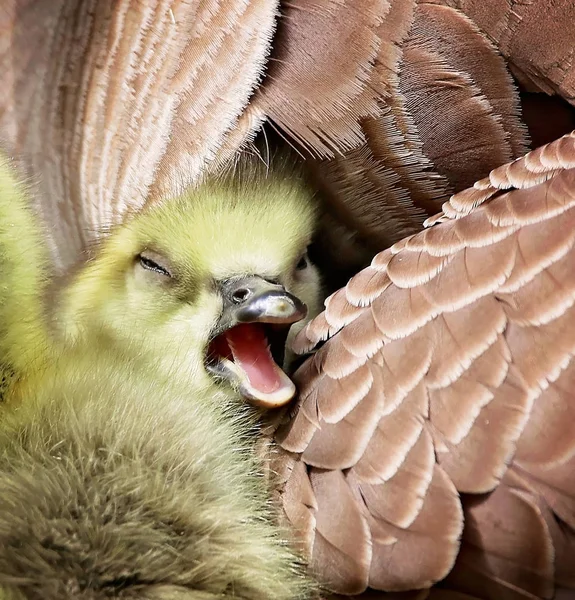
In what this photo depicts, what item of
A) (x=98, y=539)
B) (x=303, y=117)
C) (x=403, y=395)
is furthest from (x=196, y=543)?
(x=303, y=117)

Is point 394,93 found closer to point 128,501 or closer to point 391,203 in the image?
point 391,203

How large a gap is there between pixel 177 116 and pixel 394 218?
210mm

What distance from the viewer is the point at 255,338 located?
78 centimetres

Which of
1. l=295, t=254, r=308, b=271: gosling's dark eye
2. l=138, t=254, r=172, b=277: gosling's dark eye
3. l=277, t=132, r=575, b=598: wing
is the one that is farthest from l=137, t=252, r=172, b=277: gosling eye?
l=277, t=132, r=575, b=598: wing

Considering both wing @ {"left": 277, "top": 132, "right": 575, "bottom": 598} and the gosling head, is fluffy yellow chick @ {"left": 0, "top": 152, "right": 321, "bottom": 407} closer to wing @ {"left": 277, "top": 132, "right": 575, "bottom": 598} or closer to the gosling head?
the gosling head

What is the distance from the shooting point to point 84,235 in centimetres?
90

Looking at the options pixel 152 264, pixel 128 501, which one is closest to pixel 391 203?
pixel 152 264

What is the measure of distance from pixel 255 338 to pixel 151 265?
121 millimetres

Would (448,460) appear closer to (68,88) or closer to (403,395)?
(403,395)

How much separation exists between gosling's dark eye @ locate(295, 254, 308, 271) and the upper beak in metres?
0.09

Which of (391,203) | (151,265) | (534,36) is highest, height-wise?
(534,36)

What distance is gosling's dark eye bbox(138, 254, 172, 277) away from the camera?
811mm

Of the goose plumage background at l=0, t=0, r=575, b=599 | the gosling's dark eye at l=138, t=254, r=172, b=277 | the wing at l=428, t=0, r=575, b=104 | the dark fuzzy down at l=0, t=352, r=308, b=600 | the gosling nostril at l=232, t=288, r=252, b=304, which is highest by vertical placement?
the wing at l=428, t=0, r=575, b=104

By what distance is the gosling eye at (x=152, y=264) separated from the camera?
2.66 feet
